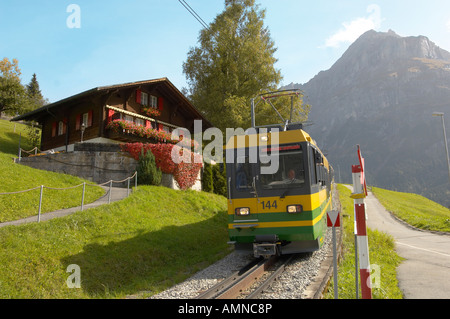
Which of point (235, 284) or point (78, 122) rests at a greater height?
point (78, 122)

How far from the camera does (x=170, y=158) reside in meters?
17.9

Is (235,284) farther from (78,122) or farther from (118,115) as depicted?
(78,122)

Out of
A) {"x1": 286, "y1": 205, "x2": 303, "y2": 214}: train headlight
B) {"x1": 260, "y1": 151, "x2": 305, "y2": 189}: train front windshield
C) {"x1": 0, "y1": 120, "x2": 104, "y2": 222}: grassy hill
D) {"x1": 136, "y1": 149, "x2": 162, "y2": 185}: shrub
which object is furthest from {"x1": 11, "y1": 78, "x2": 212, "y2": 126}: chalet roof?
{"x1": 286, "y1": 205, "x2": 303, "y2": 214}: train headlight

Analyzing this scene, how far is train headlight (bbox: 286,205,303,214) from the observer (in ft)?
27.1

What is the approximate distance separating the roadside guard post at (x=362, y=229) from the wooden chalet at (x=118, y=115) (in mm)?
20412

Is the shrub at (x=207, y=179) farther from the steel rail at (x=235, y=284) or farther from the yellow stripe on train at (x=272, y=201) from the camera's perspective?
the steel rail at (x=235, y=284)

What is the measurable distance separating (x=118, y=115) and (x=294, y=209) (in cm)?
1943

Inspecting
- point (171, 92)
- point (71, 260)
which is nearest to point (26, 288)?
point (71, 260)

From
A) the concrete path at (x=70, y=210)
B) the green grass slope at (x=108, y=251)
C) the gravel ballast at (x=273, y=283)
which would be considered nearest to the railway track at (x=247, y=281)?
the gravel ballast at (x=273, y=283)

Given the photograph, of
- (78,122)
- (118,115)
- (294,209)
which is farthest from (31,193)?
(78,122)

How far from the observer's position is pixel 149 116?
27.2m

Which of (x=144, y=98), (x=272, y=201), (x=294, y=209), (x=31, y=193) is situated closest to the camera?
(x=294, y=209)
